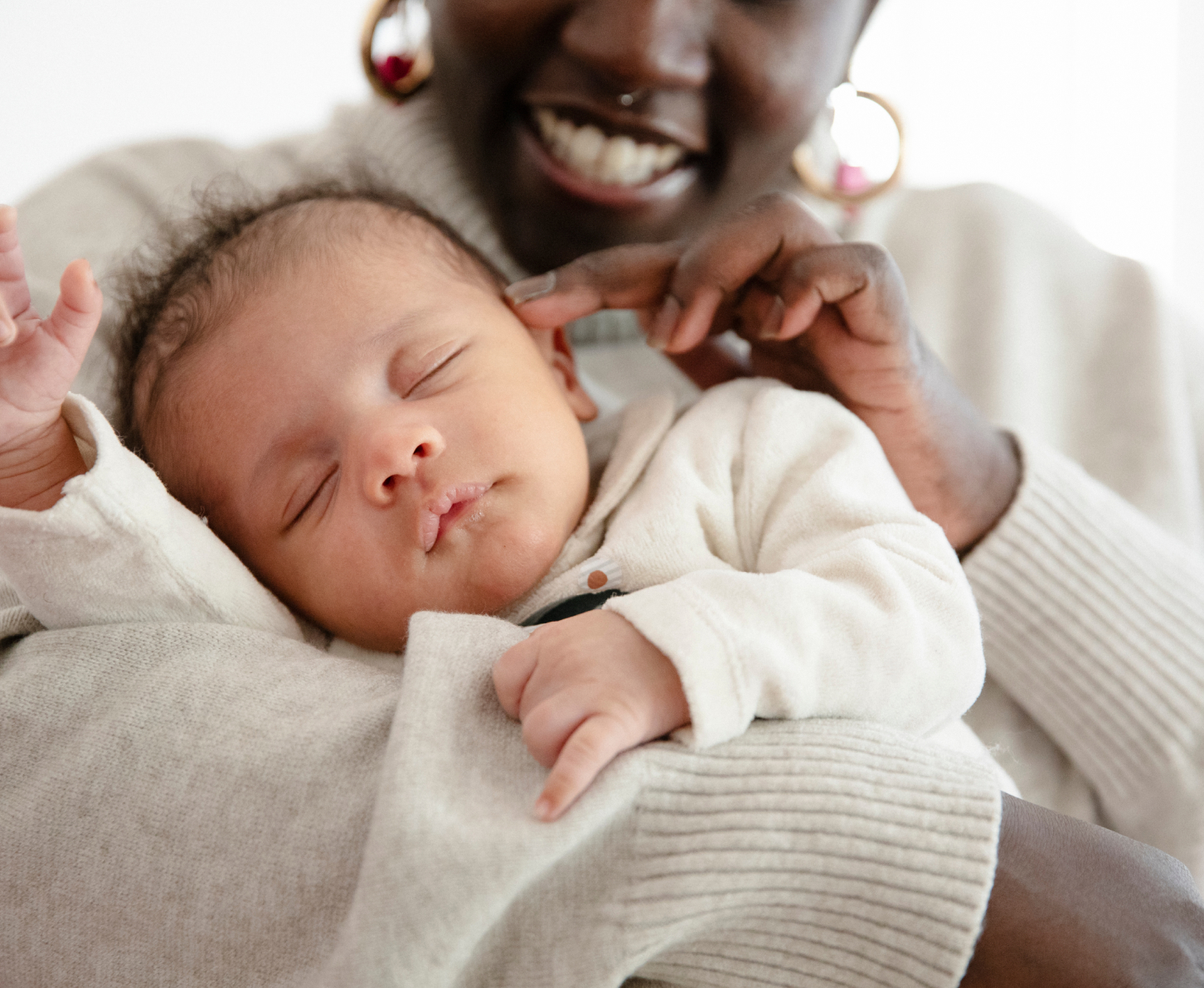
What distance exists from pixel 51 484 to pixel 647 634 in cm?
57

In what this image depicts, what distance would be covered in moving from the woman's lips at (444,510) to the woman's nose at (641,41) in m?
0.66

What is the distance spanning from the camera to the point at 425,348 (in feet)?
3.23

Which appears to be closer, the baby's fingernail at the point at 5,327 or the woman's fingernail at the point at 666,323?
the baby's fingernail at the point at 5,327

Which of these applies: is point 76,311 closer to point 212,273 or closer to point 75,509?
point 75,509

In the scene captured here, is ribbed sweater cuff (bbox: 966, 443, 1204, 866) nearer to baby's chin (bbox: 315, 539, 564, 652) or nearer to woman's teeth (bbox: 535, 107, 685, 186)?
baby's chin (bbox: 315, 539, 564, 652)

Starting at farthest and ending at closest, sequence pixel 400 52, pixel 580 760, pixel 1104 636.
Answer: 1. pixel 400 52
2. pixel 1104 636
3. pixel 580 760

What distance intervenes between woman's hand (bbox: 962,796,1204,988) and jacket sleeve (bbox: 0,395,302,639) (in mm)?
703

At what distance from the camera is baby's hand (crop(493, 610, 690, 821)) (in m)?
0.65

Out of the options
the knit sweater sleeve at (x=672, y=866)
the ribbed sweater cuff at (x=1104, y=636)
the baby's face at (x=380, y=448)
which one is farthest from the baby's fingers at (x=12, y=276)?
the ribbed sweater cuff at (x=1104, y=636)

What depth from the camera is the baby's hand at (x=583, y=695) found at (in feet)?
2.14

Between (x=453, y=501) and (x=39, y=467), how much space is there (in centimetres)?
37

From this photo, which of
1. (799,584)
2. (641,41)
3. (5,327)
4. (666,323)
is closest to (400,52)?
(641,41)

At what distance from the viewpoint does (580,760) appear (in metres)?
0.65

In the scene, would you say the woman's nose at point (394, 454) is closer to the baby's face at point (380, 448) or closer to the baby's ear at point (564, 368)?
the baby's face at point (380, 448)
